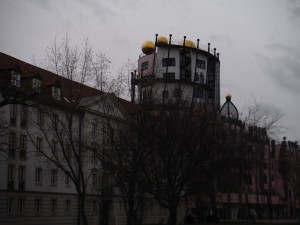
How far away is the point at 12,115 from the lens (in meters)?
40.8

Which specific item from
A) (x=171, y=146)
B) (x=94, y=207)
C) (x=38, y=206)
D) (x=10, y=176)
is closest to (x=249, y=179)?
(x=94, y=207)

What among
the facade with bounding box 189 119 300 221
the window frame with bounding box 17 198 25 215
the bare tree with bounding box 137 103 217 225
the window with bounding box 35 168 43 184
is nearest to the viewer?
the bare tree with bounding box 137 103 217 225

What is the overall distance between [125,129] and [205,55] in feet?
165

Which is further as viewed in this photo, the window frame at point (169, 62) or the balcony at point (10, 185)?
the window frame at point (169, 62)

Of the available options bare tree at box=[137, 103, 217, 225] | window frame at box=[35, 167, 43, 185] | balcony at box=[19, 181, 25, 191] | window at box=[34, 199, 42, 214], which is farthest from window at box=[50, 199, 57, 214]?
bare tree at box=[137, 103, 217, 225]

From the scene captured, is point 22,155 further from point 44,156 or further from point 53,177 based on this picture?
point 53,177

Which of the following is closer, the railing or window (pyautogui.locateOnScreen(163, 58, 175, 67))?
the railing

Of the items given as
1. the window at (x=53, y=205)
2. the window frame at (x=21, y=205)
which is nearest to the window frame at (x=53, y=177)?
the window at (x=53, y=205)

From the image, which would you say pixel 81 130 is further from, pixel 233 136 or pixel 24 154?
pixel 233 136

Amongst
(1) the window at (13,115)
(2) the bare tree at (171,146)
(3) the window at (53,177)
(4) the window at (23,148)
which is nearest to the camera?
(2) the bare tree at (171,146)

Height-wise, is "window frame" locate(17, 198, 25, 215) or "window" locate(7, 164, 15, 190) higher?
"window" locate(7, 164, 15, 190)

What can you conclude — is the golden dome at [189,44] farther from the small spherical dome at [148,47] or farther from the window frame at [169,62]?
the small spherical dome at [148,47]

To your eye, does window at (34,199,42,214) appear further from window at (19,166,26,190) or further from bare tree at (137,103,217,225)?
bare tree at (137,103,217,225)

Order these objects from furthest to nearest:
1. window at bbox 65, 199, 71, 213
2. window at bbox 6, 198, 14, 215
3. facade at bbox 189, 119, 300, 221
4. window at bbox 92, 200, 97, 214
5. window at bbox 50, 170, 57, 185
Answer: window at bbox 92, 200, 97, 214 → window at bbox 65, 199, 71, 213 → window at bbox 50, 170, 57, 185 → window at bbox 6, 198, 14, 215 → facade at bbox 189, 119, 300, 221
